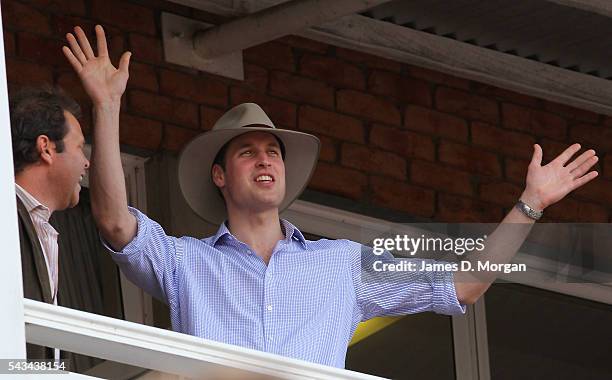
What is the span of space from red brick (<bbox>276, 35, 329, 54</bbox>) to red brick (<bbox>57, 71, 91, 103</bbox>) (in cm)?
77

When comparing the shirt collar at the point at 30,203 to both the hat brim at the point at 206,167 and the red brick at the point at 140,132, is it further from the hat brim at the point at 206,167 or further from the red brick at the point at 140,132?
the red brick at the point at 140,132

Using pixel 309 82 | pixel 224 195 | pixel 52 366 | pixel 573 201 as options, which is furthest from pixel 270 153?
pixel 573 201

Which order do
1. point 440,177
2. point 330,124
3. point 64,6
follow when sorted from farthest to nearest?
point 440,177, point 330,124, point 64,6

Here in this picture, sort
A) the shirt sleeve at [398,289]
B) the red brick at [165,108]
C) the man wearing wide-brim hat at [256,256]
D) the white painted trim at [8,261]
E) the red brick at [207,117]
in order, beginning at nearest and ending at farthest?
1. the white painted trim at [8,261]
2. the man wearing wide-brim hat at [256,256]
3. the shirt sleeve at [398,289]
4. the red brick at [165,108]
5. the red brick at [207,117]

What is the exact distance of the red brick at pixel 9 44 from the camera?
18.5ft

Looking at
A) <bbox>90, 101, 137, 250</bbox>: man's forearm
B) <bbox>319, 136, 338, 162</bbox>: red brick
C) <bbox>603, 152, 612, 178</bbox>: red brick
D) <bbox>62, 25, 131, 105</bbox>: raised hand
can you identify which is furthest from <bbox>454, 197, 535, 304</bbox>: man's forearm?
<bbox>603, 152, 612, 178</bbox>: red brick

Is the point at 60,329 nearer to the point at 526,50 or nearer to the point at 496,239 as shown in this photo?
the point at 496,239

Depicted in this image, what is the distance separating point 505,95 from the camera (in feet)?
21.8

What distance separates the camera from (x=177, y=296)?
14.4 ft

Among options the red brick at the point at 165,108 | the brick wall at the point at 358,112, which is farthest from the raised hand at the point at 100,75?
the red brick at the point at 165,108

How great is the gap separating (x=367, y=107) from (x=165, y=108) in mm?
781

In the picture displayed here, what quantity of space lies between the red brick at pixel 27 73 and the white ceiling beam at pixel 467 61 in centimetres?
95

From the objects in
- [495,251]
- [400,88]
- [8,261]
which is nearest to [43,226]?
[8,261]

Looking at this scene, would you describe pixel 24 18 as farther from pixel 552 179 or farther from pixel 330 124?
pixel 552 179
